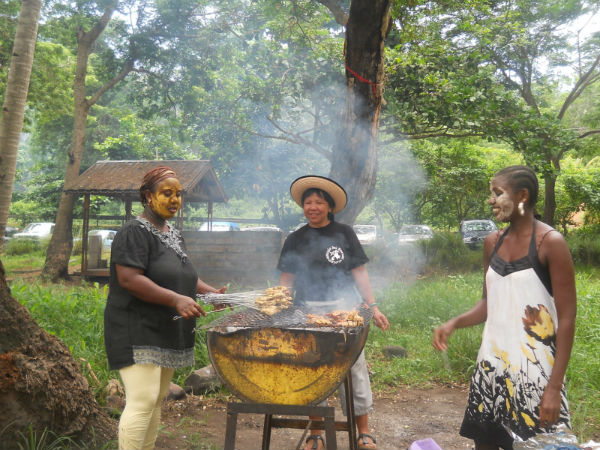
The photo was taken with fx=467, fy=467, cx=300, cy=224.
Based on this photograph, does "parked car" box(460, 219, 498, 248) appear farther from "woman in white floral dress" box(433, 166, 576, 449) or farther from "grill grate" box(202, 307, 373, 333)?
"woman in white floral dress" box(433, 166, 576, 449)

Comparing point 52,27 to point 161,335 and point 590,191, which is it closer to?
point 161,335

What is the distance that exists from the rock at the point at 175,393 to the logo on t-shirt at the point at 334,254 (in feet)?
8.01

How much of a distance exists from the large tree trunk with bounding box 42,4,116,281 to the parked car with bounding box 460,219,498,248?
13.5m

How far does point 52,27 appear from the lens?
53.1ft

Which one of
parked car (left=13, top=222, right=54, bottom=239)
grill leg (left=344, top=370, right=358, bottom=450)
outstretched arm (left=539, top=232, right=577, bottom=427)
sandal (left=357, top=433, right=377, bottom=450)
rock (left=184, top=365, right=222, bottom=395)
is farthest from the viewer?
parked car (left=13, top=222, right=54, bottom=239)

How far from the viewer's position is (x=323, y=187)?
3965 mm

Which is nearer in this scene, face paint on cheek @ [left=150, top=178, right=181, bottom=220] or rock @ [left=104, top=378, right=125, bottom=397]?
face paint on cheek @ [left=150, top=178, right=181, bottom=220]

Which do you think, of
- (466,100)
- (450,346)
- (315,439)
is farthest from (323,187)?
(466,100)

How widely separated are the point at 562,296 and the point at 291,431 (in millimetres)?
3160

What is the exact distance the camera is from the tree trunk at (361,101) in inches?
215

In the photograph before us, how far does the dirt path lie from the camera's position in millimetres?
4250

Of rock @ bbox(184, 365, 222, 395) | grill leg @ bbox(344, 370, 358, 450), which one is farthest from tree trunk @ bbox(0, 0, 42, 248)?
grill leg @ bbox(344, 370, 358, 450)

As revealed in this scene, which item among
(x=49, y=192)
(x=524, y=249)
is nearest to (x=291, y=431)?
(x=524, y=249)

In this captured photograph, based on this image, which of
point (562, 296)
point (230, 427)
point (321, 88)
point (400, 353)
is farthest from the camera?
point (321, 88)
